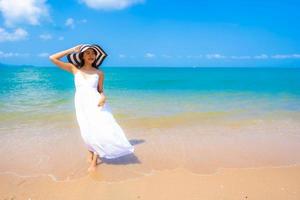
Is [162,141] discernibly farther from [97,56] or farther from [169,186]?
[97,56]

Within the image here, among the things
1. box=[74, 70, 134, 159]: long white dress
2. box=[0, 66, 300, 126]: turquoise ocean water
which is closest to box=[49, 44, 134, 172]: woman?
box=[74, 70, 134, 159]: long white dress

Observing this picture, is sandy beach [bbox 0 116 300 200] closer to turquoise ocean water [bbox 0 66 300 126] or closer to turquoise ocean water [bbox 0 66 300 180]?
turquoise ocean water [bbox 0 66 300 180]

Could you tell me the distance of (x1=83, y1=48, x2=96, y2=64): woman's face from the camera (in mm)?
5340

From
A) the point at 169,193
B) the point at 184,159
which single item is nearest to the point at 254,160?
the point at 184,159

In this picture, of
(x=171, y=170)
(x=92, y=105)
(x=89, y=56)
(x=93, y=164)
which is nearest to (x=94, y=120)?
(x=92, y=105)

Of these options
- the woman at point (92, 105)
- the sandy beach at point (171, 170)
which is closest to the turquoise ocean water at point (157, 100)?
the sandy beach at point (171, 170)

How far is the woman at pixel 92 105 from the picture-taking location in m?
5.41

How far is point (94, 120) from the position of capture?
5.41 m

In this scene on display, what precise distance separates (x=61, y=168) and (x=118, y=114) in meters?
5.86

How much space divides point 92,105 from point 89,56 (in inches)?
32.3

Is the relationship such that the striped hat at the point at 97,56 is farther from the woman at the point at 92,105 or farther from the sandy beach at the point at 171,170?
the sandy beach at the point at 171,170

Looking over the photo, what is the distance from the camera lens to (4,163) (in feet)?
19.7

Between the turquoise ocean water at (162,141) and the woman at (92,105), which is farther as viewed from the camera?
the turquoise ocean water at (162,141)

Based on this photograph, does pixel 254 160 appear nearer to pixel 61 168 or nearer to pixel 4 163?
pixel 61 168
